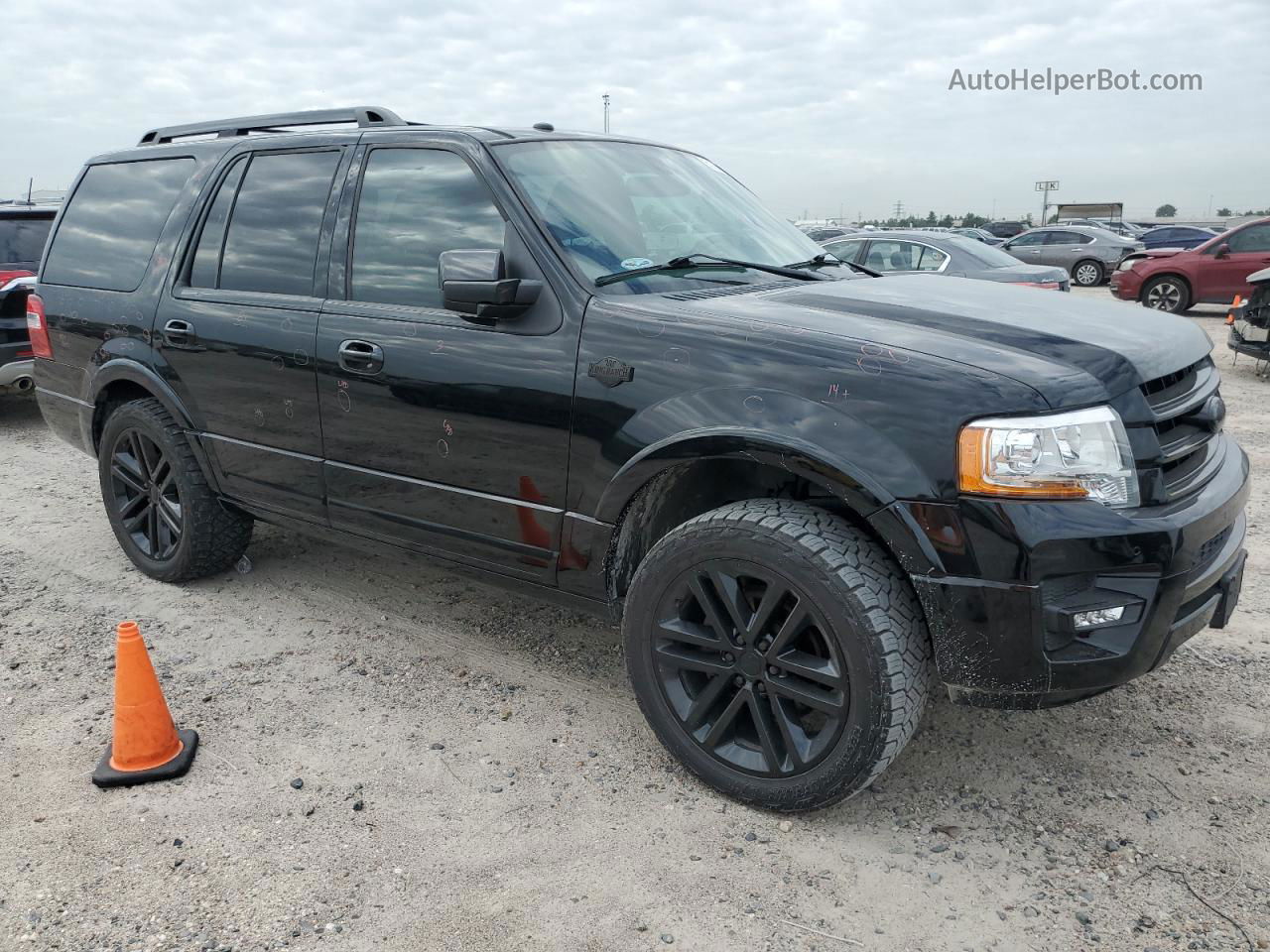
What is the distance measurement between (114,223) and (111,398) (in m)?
0.80

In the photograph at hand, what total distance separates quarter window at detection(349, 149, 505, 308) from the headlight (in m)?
1.68

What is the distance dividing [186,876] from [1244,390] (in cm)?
977

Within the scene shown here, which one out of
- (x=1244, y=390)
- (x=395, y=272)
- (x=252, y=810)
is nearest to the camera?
(x=252, y=810)

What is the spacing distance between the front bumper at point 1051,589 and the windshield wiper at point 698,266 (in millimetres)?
1216

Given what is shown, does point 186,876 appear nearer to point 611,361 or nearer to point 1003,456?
point 611,361

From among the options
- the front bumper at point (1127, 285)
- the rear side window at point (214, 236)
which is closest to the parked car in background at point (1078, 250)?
the front bumper at point (1127, 285)

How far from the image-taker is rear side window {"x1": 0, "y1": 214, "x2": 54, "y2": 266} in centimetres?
830

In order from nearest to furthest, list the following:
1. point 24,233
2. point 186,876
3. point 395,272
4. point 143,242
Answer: point 186,876
point 395,272
point 143,242
point 24,233

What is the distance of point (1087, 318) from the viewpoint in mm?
2977

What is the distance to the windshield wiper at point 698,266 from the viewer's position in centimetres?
315

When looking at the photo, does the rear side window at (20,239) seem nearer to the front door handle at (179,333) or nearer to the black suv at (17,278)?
the black suv at (17,278)

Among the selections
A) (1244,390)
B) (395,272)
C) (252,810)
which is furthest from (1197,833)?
(1244,390)

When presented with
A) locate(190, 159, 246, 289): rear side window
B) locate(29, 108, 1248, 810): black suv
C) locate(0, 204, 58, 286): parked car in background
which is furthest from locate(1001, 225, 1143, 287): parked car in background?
locate(190, 159, 246, 289): rear side window

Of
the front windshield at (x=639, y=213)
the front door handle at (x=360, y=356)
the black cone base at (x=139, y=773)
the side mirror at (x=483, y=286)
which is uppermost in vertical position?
the front windshield at (x=639, y=213)
